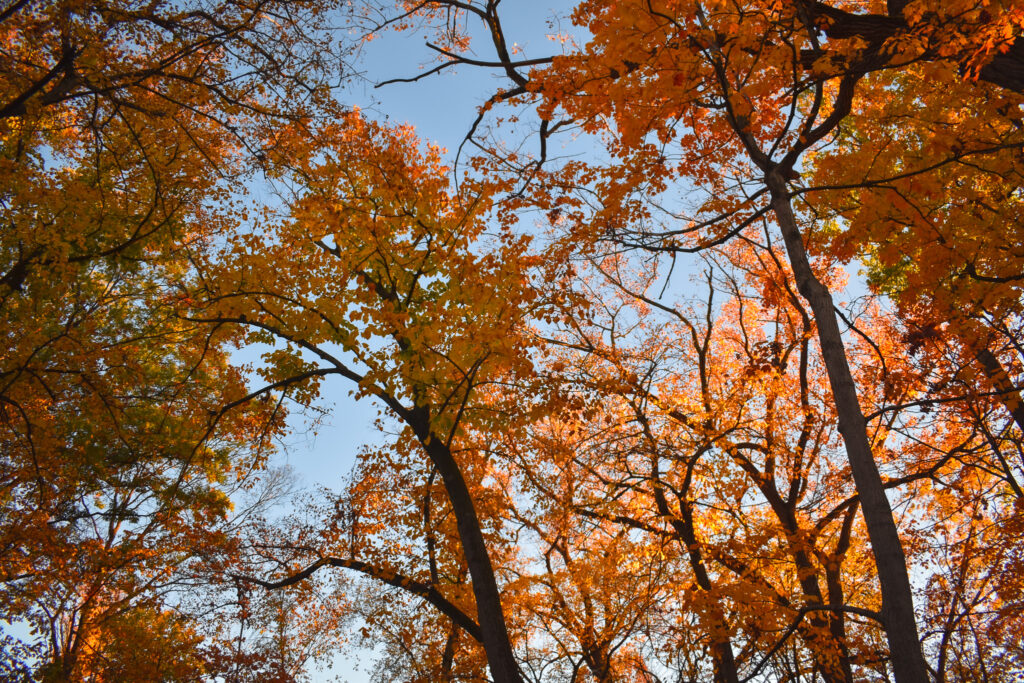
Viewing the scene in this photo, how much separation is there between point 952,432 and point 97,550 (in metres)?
17.5

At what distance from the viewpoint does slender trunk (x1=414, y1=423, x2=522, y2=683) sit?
6934 mm

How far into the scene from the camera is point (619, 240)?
5160mm

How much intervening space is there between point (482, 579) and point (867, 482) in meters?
4.60

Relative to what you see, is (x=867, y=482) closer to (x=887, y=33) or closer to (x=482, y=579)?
(x=887, y=33)

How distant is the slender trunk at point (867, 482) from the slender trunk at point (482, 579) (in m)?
4.28

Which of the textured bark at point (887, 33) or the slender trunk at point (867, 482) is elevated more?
the textured bark at point (887, 33)

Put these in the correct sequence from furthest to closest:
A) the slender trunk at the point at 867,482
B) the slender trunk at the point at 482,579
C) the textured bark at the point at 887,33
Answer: the slender trunk at the point at 482,579 → the textured bark at the point at 887,33 → the slender trunk at the point at 867,482

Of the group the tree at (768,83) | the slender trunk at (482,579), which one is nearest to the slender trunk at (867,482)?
the tree at (768,83)

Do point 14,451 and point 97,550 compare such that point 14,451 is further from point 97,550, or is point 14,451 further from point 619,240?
point 619,240

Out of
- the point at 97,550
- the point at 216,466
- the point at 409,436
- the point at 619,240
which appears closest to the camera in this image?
the point at 619,240

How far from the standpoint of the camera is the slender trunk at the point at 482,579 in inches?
273

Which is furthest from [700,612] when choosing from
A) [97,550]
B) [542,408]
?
[97,550]

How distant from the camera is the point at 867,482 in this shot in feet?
14.1

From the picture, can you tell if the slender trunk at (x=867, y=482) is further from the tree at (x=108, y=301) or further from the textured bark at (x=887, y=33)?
the tree at (x=108, y=301)
